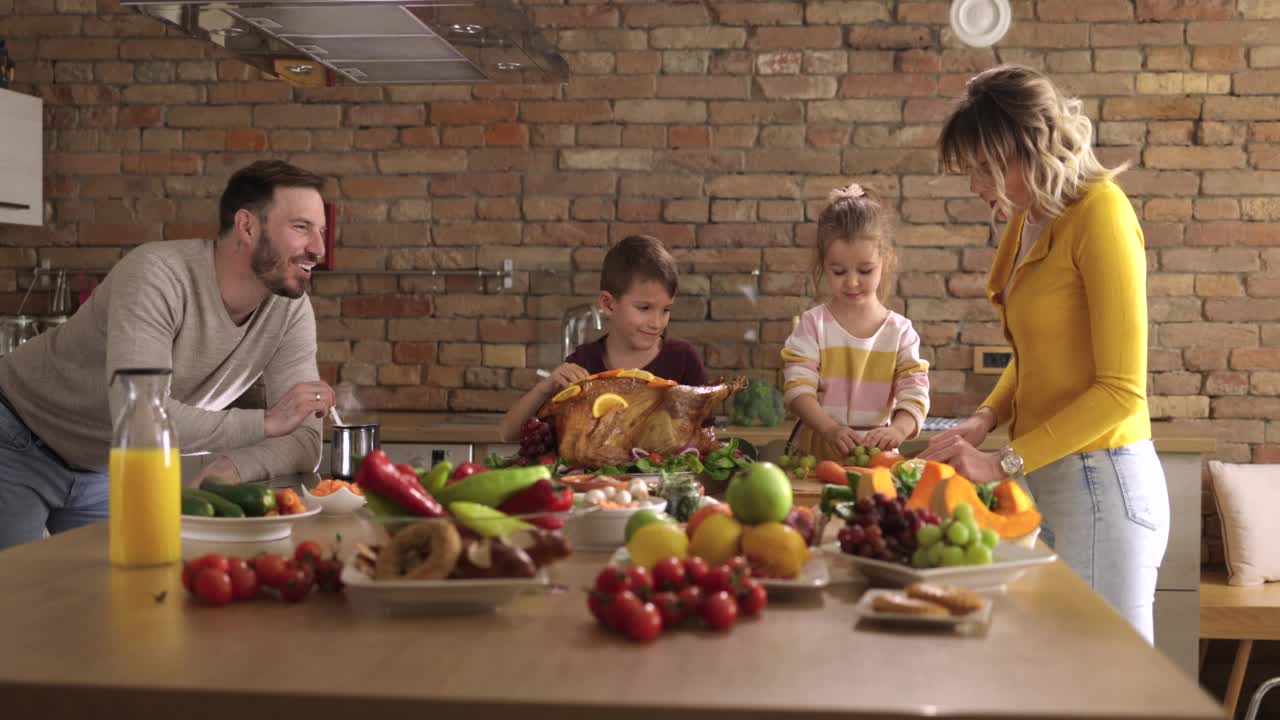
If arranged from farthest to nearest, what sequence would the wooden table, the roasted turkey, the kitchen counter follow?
the kitchen counter, the roasted turkey, the wooden table

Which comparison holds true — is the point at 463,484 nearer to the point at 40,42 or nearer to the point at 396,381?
the point at 396,381

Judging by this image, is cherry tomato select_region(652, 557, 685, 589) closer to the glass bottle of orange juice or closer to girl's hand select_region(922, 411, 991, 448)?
the glass bottle of orange juice

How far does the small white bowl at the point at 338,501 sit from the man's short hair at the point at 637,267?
1.35 meters

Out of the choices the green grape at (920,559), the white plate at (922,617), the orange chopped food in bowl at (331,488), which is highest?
the green grape at (920,559)

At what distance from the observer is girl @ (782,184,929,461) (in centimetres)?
301

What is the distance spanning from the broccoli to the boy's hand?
130cm

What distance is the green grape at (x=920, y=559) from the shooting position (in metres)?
1.31

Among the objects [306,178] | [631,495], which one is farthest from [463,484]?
[306,178]

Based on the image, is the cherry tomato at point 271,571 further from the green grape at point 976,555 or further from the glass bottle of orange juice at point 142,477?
the green grape at point 976,555

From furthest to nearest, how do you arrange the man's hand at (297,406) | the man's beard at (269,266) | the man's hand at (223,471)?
the man's beard at (269,266) < the man's hand at (297,406) < the man's hand at (223,471)

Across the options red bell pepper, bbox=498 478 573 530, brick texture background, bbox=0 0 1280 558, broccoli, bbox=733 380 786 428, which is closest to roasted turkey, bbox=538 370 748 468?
red bell pepper, bbox=498 478 573 530

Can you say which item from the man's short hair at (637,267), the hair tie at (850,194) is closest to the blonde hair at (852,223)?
the hair tie at (850,194)

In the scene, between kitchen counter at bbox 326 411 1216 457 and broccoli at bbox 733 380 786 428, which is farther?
broccoli at bbox 733 380 786 428

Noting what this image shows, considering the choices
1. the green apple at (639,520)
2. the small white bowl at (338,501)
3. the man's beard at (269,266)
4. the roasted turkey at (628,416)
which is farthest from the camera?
the man's beard at (269,266)
